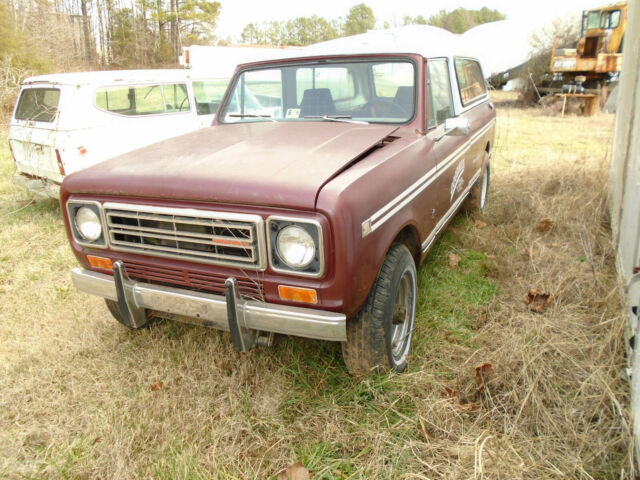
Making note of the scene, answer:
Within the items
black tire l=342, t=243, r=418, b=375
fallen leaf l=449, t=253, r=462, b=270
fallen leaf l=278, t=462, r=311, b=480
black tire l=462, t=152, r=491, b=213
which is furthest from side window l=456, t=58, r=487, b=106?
fallen leaf l=278, t=462, r=311, b=480

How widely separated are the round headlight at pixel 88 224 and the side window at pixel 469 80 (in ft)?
9.93

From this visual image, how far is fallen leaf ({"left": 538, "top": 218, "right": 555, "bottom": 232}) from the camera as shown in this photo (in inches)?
185

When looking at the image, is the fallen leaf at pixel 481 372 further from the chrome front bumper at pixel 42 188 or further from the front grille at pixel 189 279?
the chrome front bumper at pixel 42 188

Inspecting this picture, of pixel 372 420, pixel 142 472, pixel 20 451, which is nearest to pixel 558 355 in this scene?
pixel 372 420


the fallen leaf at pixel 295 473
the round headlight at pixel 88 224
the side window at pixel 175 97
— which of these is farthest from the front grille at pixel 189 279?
the side window at pixel 175 97

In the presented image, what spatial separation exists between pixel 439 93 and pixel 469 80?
4.42 feet

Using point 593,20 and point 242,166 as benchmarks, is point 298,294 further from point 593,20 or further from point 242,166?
point 593,20

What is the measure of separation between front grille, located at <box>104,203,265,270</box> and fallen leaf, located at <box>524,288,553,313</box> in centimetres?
208

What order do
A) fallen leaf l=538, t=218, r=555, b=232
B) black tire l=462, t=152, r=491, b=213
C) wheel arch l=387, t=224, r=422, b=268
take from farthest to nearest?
black tire l=462, t=152, r=491, b=213 < fallen leaf l=538, t=218, r=555, b=232 < wheel arch l=387, t=224, r=422, b=268

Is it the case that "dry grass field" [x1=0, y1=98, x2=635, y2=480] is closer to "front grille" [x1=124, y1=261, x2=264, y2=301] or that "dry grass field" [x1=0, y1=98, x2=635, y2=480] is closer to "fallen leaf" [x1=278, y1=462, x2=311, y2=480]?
"fallen leaf" [x1=278, y1=462, x2=311, y2=480]

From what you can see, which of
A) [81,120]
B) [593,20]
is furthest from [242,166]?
[593,20]

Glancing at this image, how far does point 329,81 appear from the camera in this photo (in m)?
3.47

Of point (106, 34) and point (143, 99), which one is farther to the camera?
point (106, 34)

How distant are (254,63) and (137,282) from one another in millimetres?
1985
